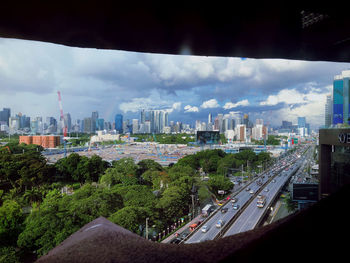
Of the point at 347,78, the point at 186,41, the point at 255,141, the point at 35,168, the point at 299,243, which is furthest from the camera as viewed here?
the point at 255,141

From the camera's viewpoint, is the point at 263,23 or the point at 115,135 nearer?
the point at 263,23

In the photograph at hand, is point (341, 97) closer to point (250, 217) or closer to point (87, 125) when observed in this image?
point (250, 217)

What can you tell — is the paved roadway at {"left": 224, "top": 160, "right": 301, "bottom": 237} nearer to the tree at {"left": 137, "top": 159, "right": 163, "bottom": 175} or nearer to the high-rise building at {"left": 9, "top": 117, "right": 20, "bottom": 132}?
the tree at {"left": 137, "top": 159, "right": 163, "bottom": 175}

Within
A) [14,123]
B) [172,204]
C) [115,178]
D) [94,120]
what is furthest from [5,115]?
[172,204]

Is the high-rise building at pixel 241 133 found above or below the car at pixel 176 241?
above

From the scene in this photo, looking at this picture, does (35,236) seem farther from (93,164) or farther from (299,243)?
→ (93,164)

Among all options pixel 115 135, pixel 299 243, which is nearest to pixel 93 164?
pixel 299 243

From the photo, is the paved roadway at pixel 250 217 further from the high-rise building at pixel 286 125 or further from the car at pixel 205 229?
the high-rise building at pixel 286 125

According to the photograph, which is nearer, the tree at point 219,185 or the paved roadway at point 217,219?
the paved roadway at point 217,219

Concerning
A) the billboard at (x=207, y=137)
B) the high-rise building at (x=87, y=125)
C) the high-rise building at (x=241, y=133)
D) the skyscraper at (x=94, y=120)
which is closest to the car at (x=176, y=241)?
the billboard at (x=207, y=137)
